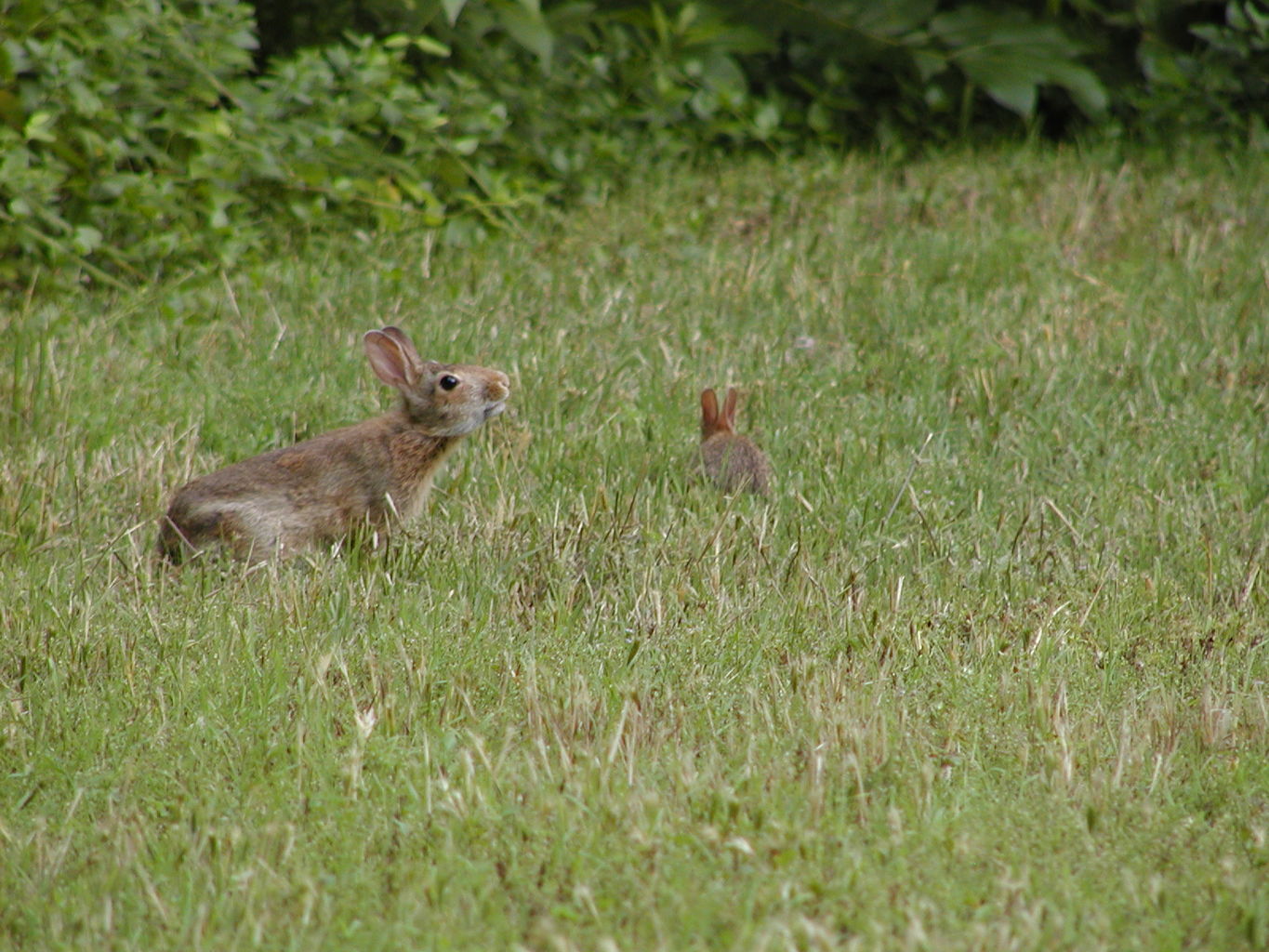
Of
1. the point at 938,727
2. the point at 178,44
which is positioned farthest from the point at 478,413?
the point at 178,44

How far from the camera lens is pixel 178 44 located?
7.45 meters

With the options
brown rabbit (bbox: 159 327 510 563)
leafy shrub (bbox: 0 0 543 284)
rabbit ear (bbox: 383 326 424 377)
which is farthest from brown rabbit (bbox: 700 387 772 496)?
leafy shrub (bbox: 0 0 543 284)

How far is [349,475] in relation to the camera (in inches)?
213

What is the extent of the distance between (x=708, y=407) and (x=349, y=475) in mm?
1458

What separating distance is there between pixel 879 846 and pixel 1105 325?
486cm

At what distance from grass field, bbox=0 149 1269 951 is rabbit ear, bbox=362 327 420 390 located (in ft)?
1.61

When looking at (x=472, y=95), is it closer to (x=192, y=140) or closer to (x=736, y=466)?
(x=192, y=140)

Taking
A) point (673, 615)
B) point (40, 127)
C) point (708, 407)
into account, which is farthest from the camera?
point (40, 127)

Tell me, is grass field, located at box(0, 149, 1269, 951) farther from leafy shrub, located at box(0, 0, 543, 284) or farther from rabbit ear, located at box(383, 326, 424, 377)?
rabbit ear, located at box(383, 326, 424, 377)

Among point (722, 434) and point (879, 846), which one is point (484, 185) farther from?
point (879, 846)

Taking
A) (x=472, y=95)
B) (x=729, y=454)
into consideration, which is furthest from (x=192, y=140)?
(x=729, y=454)

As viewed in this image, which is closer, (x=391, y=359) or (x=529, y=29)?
(x=391, y=359)

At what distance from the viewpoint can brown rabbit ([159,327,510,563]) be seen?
511cm

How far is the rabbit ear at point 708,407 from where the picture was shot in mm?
6066
